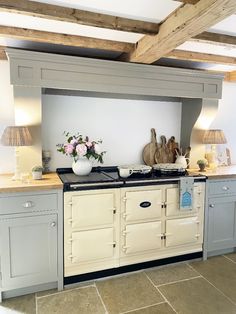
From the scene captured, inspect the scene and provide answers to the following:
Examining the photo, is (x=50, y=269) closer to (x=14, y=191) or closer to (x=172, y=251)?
(x=14, y=191)

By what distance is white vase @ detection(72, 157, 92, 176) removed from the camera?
262 cm

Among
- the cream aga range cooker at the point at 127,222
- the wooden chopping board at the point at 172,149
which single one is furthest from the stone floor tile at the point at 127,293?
the wooden chopping board at the point at 172,149

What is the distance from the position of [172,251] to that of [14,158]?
2011 millimetres

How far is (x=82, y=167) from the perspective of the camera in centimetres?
262

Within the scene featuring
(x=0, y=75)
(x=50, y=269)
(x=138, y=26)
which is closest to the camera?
(x=138, y=26)

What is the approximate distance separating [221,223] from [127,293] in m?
1.40

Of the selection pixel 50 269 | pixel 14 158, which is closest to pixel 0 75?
pixel 14 158

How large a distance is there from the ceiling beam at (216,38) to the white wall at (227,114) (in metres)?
1.45

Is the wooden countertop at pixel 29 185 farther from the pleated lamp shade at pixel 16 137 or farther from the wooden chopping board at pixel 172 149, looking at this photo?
the wooden chopping board at pixel 172 149

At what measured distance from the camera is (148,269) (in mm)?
2674

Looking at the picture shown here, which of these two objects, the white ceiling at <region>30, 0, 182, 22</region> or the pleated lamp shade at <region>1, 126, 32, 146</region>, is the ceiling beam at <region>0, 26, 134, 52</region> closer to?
the white ceiling at <region>30, 0, 182, 22</region>

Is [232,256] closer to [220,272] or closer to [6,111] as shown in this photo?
[220,272]

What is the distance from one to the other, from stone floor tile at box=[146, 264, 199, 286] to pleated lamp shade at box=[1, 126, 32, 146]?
183cm

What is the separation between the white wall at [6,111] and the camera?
8.70ft
